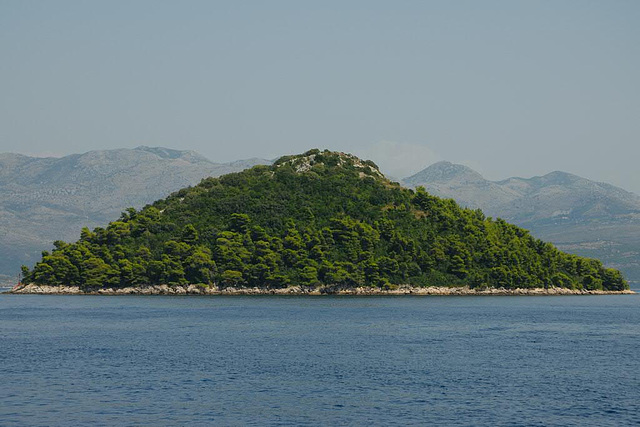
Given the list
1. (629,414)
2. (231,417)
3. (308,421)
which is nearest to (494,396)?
(629,414)

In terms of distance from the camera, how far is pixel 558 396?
65125 mm

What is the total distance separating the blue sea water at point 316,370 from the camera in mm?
57844

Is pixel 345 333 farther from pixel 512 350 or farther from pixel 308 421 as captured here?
pixel 308 421

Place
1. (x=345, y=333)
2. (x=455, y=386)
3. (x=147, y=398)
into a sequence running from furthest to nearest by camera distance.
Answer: (x=345, y=333) → (x=455, y=386) → (x=147, y=398)

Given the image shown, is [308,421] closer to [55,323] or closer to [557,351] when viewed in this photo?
[557,351]

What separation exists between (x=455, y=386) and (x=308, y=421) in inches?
726

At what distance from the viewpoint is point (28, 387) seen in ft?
218

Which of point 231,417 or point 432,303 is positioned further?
point 432,303

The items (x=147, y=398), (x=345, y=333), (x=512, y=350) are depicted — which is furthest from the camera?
(x=345, y=333)

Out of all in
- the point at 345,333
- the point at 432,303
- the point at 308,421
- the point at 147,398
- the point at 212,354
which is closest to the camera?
the point at 308,421

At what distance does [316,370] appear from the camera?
77312 mm

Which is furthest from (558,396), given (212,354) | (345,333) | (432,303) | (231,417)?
(432,303)

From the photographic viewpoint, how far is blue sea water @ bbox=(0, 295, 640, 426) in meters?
57.8

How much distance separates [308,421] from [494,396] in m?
17.6
